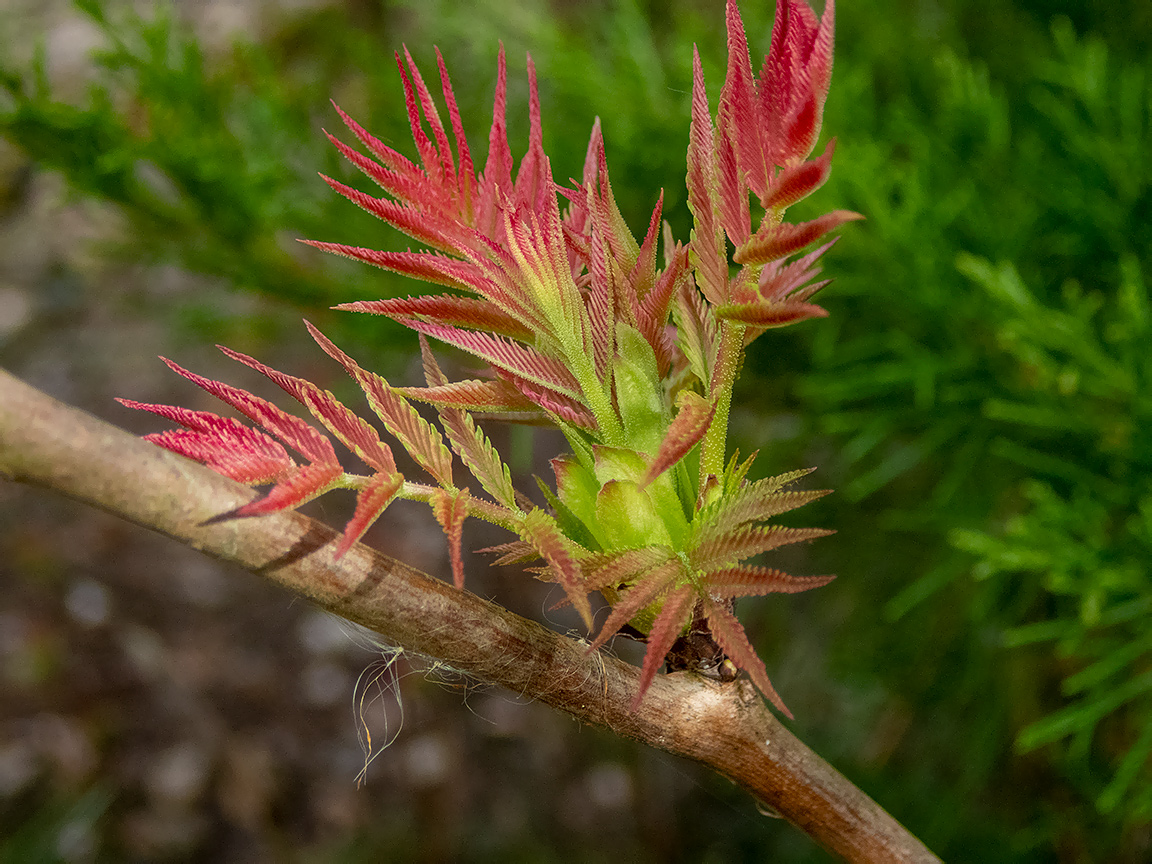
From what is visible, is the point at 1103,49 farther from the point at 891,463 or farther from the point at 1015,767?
the point at 1015,767

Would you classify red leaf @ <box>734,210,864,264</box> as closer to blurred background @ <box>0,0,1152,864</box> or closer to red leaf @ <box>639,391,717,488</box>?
red leaf @ <box>639,391,717,488</box>

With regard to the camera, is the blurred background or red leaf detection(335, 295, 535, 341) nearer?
red leaf detection(335, 295, 535, 341)

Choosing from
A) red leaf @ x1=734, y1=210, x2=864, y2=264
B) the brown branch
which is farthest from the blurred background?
red leaf @ x1=734, y1=210, x2=864, y2=264

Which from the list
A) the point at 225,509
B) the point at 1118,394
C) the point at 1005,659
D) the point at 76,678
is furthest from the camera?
the point at 76,678

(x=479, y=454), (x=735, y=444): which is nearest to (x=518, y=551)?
(x=479, y=454)

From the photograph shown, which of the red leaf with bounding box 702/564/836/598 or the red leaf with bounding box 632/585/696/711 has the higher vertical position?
the red leaf with bounding box 702/564/836/598

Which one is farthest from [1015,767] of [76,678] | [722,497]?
[76,678]

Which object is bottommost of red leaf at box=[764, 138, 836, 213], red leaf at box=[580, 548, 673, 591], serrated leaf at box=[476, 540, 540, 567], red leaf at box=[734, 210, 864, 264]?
serrated leaf at box=[476, 540, 540, 567]

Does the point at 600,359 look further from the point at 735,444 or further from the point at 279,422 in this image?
the point at 735,444
